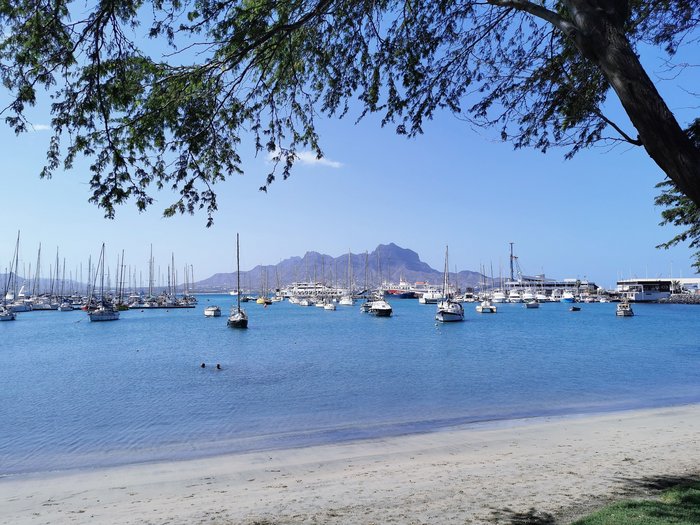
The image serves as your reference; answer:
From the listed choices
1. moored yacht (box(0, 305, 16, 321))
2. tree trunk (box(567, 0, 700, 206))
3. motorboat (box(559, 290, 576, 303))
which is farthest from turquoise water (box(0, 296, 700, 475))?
motorboat (box(559, 290, 576, 303))

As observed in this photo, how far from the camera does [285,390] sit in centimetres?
2316

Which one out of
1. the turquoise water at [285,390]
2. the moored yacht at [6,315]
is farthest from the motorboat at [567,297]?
the moored yacht at [6,315]

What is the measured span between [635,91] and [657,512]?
4865 mm

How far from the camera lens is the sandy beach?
26.8 feet

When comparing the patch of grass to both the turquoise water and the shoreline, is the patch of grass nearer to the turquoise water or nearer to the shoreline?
the shoreline

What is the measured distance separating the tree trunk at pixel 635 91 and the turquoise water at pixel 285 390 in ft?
40.0

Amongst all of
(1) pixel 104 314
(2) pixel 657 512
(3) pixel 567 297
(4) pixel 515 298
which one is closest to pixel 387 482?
(2) pixel 657 512

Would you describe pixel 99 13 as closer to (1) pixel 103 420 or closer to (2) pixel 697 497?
(2) pixel 697 497

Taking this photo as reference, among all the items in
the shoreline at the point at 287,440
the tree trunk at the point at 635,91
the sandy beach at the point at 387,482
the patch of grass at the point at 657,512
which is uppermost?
the tree trunk at the point at 635,91

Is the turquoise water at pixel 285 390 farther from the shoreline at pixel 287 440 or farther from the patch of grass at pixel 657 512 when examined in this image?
the patch of grass at pixel 657 512

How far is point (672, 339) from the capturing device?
5138 centimetres

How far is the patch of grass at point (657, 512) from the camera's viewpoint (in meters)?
5.80

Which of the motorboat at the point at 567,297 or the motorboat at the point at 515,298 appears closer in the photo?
the motorboat at the point at 515,298

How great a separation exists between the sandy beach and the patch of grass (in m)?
0.71
